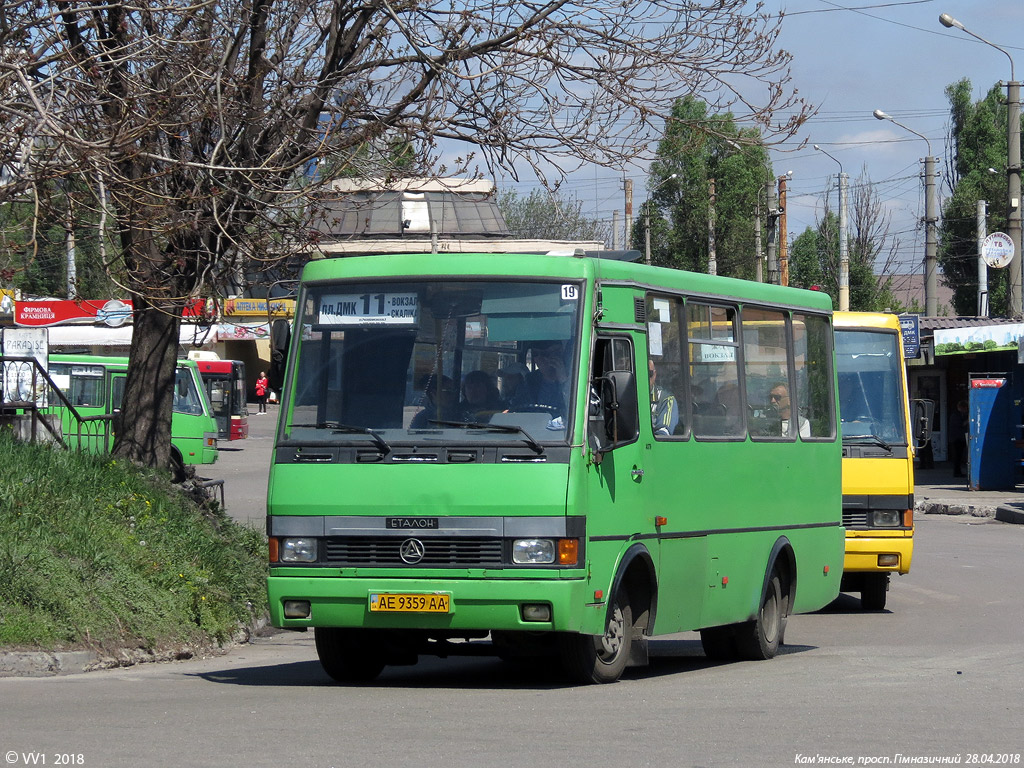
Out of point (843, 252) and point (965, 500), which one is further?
point (843, 252)

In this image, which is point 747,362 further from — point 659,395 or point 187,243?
point 187,243

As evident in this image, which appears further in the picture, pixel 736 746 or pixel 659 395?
pixel 659 395

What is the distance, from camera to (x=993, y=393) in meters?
30.8

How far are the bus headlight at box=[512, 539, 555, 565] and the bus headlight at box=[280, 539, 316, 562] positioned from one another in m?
1.26

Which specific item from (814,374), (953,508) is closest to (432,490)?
(814,374)

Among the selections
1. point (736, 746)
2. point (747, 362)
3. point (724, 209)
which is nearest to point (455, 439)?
point (736, 746)

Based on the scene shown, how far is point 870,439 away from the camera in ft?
48.9

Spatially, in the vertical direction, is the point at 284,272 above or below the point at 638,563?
above

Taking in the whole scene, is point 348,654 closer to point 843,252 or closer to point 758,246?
point 843,252

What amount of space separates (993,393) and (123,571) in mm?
23655

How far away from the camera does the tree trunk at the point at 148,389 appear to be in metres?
15.5

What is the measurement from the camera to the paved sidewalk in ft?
88.3

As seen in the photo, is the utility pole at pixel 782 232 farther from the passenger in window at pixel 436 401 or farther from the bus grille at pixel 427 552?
the bus grille at pixel 427 552

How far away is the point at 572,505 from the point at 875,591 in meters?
7.62
